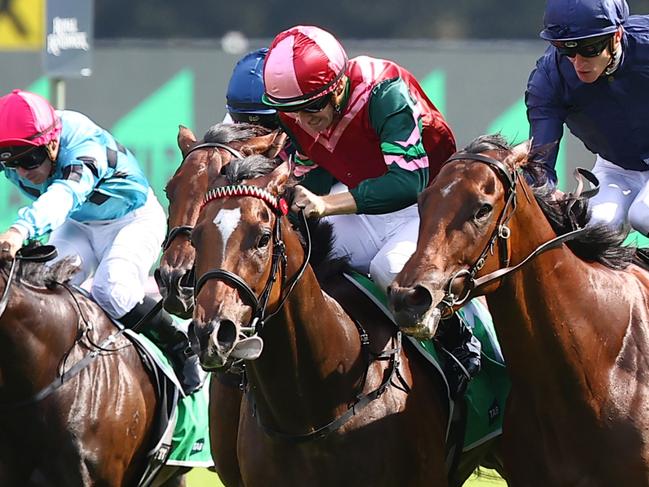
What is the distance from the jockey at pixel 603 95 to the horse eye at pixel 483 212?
2.39 ft

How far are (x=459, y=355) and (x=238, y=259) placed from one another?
130cm

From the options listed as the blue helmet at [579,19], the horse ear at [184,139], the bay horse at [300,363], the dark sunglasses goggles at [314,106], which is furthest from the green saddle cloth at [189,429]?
the blue helmet at [579,19]

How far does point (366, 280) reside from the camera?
4.77 meters

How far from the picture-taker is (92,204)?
602 centimetres

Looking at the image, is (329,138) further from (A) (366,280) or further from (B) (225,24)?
(B) (225,24)

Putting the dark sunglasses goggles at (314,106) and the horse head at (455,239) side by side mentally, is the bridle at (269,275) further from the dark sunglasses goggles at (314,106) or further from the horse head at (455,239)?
the dark sunglasses goggles at (314,106)

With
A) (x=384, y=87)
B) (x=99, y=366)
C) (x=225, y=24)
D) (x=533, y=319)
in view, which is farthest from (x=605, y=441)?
(x=225, y=24)

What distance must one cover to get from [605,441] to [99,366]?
92.4 inches

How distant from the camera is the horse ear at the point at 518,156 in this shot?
4.03 meters

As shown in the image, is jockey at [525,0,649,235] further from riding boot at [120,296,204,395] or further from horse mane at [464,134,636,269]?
riding boot at [120,296,204,395]

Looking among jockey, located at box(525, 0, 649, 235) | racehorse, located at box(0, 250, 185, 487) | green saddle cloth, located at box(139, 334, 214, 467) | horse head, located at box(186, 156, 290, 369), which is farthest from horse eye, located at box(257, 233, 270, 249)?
green saddle cloth, located at box(139, 334, 214, 467)

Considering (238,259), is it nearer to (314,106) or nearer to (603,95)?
(314,106)

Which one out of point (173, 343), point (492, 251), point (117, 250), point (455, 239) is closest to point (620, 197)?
point (492, 251)

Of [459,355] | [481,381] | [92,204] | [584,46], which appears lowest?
[92,204]
